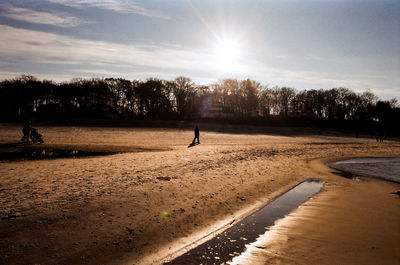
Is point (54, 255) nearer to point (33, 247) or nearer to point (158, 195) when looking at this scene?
point (33, 247)

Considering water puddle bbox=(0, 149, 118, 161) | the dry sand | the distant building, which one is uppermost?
the distant building

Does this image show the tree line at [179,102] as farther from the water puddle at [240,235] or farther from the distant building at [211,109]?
the water puddle at [240,235]

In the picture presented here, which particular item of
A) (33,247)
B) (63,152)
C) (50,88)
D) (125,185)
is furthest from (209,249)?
(50,88)

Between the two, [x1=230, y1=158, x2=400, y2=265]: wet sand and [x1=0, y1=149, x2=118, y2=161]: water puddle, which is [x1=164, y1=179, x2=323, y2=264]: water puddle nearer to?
[x1=230, y1=158, x2=400, y2=265]: wet sand

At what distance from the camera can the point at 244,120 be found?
6050cm

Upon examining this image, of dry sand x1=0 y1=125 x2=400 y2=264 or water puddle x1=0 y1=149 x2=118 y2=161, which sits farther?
water puddle x1=0 y1=149 x2=118 y2=161

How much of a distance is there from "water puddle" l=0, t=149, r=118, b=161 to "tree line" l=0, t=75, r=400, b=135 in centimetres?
4298

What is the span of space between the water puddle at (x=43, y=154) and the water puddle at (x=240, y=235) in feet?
40.3

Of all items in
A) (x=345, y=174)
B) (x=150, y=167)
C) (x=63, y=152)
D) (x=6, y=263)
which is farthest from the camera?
(x=63, y=152)

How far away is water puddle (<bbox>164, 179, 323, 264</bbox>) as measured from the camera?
507 cm

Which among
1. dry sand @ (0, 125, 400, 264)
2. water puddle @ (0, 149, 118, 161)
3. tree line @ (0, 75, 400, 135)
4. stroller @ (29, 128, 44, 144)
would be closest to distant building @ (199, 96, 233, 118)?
tree line @ (0, 75, 400, 135)

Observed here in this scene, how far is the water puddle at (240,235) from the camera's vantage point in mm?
5074

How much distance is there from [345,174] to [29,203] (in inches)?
614

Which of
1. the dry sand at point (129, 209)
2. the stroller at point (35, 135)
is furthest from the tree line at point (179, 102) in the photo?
the dry sand at point (129, 209)
